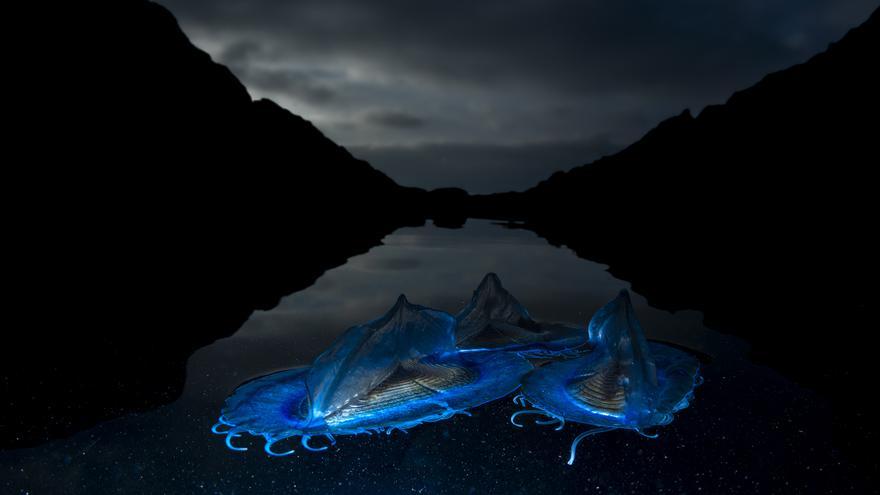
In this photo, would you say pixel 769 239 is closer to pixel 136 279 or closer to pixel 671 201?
pixel 136 279

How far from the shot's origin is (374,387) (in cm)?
464

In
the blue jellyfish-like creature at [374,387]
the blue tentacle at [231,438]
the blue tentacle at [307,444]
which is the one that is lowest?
the blue tentacle at [231,438]

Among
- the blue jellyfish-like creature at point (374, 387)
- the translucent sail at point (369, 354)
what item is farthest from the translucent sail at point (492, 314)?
the translucent sail at point (369, 354)

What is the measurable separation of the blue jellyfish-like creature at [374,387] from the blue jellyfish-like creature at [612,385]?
1.29 ft

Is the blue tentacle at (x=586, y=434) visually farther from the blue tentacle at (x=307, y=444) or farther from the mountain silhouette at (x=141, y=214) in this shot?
the mountain silhouette at (x=141, y=214)

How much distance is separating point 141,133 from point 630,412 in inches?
2377

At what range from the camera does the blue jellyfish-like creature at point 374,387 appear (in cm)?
426

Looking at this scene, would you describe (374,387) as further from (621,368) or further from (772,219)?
(772,219)

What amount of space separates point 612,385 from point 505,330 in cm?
198

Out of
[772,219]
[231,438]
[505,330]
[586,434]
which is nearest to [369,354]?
[231,438]

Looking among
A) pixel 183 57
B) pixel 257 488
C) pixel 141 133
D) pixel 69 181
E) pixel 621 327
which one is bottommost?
pixel 257 488

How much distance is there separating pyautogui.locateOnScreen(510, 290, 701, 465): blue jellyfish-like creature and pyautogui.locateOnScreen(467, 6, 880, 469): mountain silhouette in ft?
4.42

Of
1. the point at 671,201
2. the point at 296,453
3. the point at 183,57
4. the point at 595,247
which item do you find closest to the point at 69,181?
the point at 183,57

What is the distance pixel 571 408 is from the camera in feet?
15.0
